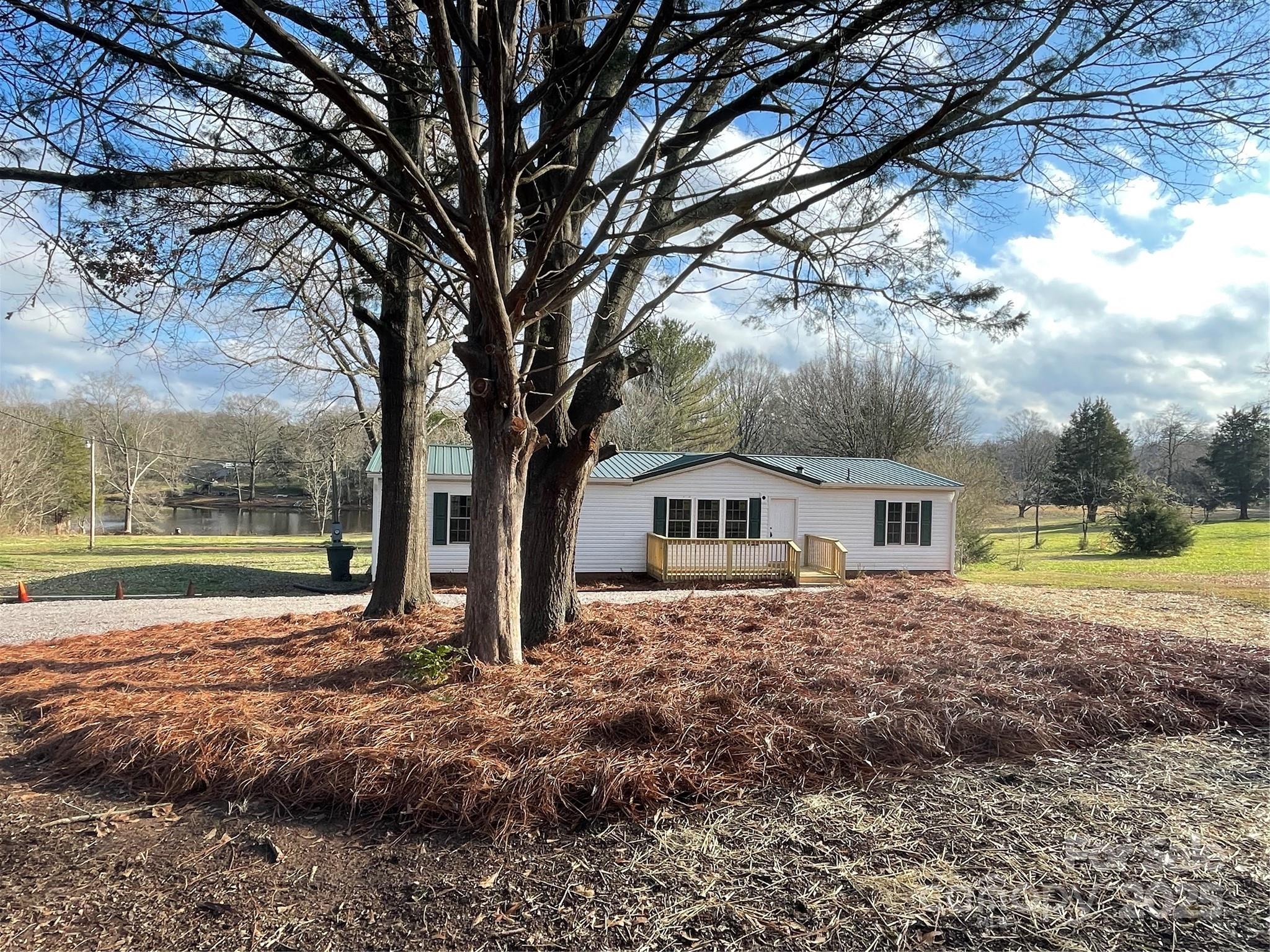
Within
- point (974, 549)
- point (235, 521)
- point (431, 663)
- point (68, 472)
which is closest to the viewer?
point (431, 663)

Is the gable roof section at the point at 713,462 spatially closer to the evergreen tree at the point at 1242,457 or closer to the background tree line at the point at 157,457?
the background tree line at the point at 157,457

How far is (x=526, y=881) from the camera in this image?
2.26m

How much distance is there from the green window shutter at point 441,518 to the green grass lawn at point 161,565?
2661 millimetres

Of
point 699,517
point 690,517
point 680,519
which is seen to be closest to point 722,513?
point 699,517

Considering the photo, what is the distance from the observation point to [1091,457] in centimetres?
3922

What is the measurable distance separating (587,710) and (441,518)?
11.6 m

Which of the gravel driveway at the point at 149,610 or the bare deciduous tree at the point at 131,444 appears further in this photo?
the bare deciduous tree at the point at 131,444

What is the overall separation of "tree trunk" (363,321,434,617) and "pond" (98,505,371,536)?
33.3 metres

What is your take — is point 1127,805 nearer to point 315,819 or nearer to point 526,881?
point 526,881

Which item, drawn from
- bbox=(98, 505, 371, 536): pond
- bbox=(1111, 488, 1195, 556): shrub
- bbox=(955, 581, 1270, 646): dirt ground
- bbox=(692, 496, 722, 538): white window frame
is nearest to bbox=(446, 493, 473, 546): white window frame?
bbox=(692, 496, 722, 538): white window frame

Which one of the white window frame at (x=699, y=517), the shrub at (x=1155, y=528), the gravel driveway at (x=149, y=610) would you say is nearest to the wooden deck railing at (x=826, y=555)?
the white window frame at (x=699, y=517)

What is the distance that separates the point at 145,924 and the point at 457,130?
11.9 feet

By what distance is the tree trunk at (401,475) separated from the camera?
7.55m

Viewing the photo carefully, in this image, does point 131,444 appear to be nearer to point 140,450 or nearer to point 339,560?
point 140,450
